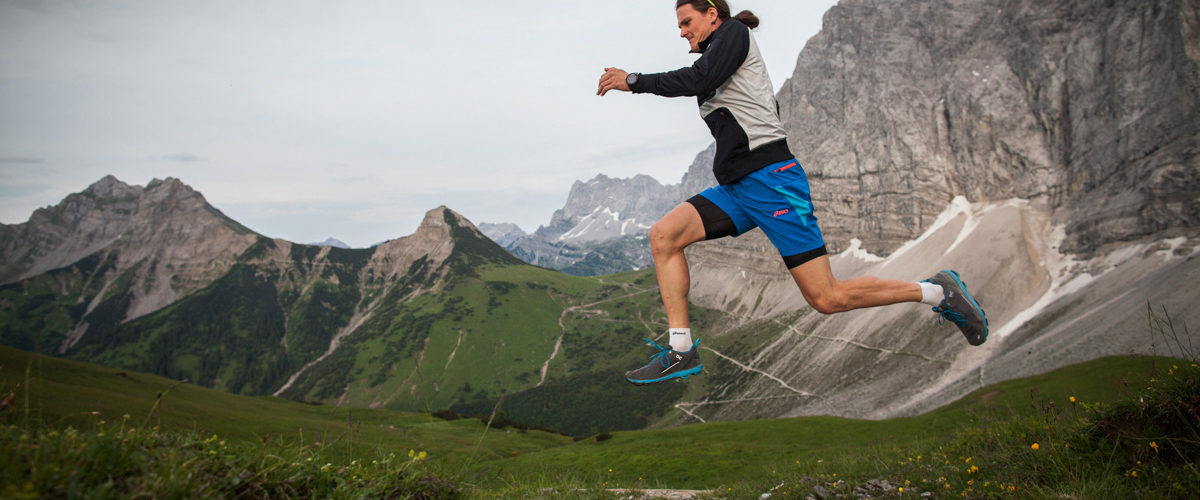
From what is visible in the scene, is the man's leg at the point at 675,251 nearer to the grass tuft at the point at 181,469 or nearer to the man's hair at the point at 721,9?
the man's hair at the point at 721,9

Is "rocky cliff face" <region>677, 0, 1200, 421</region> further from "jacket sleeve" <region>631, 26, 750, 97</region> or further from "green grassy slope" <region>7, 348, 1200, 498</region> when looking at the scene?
"jacket sleeve" <region>631, 26, 750, 97</region>

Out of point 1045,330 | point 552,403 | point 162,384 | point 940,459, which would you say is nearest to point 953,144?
point 1045,330

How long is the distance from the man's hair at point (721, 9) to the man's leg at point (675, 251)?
2.42 m

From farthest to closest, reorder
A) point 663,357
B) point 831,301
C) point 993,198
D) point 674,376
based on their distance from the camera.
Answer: point 993,198
point 663,357
point 674,376
point 831,301

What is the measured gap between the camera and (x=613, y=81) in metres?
6.73

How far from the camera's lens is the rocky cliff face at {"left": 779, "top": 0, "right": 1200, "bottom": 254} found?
103062mm

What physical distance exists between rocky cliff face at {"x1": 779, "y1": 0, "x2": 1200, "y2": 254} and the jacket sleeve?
5183 inches

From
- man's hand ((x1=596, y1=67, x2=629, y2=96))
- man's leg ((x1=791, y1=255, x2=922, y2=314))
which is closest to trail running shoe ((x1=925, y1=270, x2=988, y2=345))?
man's leg ((x1=791, y1=255, x2=922, y2=314))

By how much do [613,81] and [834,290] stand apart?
11.9 feet

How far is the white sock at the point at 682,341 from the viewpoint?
6793 millimetres

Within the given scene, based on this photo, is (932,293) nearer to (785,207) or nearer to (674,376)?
(785,207)

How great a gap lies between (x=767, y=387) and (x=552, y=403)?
79.1m

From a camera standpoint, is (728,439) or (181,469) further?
(728,439)

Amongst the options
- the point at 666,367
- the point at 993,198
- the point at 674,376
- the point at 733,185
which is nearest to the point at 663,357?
the point at 666,367
